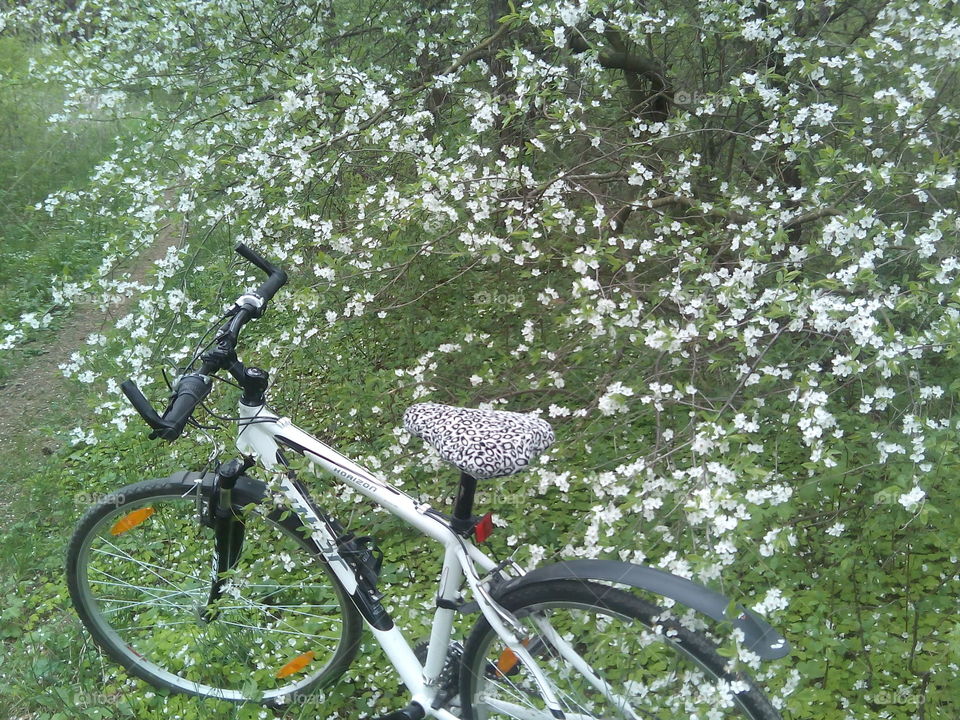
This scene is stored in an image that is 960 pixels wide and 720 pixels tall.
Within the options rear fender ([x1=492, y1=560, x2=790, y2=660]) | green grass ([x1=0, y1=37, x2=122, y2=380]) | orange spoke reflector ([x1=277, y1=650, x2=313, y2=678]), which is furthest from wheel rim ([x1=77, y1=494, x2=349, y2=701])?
green grass ([x1=0, y1=37, x2=122, y2=380])

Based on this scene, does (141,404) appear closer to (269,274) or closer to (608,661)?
(269,274)

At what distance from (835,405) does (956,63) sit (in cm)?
118

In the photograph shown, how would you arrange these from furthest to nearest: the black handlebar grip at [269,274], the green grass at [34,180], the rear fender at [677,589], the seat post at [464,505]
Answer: the green grass at [34,180], the black handlebar grip at [269,274], the seat post at [464,505], the rear fender at [677,589]

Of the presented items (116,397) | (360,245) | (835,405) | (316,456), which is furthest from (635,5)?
(116,397)

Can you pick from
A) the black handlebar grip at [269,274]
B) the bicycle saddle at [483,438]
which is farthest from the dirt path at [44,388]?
the bicycle saddle at [483,438]

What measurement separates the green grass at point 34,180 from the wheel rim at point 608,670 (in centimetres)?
469

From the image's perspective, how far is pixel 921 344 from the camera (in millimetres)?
2199

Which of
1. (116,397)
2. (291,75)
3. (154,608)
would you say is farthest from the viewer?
(291,75)

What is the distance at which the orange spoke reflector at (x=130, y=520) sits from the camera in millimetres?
2605

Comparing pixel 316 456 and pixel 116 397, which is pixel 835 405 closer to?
pixel 316 456

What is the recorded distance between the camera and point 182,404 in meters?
1.97

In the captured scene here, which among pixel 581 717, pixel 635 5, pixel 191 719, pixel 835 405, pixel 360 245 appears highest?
pixel 635 5

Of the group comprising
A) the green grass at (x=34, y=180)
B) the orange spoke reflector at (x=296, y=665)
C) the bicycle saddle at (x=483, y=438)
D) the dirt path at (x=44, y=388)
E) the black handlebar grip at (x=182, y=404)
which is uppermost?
the green grass at (x=34, y=180)

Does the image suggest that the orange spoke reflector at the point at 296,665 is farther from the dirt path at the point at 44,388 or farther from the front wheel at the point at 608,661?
the dirt path at the point at 44,388
